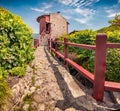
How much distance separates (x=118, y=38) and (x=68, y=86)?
752 cm

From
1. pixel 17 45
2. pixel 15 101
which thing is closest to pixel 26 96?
pixel 15 101

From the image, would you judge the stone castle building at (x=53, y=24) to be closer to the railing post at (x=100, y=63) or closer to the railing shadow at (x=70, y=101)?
the railing shadow at (x=70, y=101)

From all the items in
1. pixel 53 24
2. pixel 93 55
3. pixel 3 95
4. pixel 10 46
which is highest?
pixel 53 24

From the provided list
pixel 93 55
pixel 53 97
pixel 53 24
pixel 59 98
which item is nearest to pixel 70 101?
pixel 59 98

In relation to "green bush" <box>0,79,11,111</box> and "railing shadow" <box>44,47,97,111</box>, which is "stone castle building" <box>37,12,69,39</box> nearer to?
"railing shadow" <box>44,47,97,111</box>

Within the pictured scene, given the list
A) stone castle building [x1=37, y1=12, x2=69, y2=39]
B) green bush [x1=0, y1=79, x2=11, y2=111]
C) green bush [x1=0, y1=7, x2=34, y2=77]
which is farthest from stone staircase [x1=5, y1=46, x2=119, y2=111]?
stone castle building [x1=37, y1=12, x2=69, y2=39]

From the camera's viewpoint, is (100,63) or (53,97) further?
(53,97)

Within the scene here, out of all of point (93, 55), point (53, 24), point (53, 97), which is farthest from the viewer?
point (53, 24)

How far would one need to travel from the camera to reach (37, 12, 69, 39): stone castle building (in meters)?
32.9

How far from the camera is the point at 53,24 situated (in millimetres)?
33594

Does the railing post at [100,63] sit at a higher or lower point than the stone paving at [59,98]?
higher

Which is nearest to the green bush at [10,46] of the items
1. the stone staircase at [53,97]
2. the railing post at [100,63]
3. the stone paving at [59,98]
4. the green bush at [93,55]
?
the stone staircase at [53,97]

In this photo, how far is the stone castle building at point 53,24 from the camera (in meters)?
32.9

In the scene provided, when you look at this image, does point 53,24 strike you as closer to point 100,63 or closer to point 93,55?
point 93,55
